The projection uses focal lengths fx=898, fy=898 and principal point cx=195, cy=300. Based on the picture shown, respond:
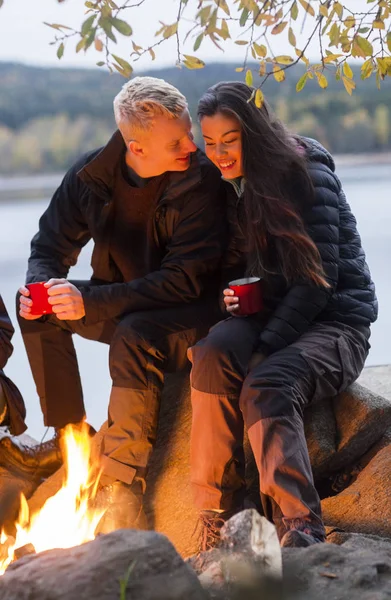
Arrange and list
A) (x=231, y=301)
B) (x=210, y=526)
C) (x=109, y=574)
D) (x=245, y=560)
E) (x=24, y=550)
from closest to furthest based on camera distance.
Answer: (x=109, y=574) < (x=245, y=560) < (x=24, y=550) < (x=210, y=526) < (x=231, y=301)

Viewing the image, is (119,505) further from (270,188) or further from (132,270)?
(270,188)

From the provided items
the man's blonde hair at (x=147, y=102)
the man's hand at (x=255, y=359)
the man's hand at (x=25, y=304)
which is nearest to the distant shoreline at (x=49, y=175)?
the man's blonde hair at (x=147, y=102)

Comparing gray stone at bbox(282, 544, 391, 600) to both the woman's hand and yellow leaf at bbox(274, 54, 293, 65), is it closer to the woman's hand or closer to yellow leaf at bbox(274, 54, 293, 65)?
the woman's hand

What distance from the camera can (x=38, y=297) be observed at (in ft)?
9.62

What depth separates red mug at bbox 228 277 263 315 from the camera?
267cm

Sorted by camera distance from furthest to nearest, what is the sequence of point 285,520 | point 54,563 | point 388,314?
point 388,314, point 285,520, point 54,563

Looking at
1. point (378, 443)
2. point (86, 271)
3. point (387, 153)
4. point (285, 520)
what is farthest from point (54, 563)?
point (86, 271)

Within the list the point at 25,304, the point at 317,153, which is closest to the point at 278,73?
the point at 317,153

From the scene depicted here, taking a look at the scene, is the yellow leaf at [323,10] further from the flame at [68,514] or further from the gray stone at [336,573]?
the flame at [68,514]

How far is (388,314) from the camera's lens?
5695mm

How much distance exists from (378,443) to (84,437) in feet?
3.43

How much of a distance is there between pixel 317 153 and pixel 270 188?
24 cm

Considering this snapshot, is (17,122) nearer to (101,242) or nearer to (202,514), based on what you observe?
(101,242)

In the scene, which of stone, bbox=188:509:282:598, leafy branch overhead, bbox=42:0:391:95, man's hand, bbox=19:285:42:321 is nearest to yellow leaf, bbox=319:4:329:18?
leafy branch overhead, bbox=42:0:391:95
